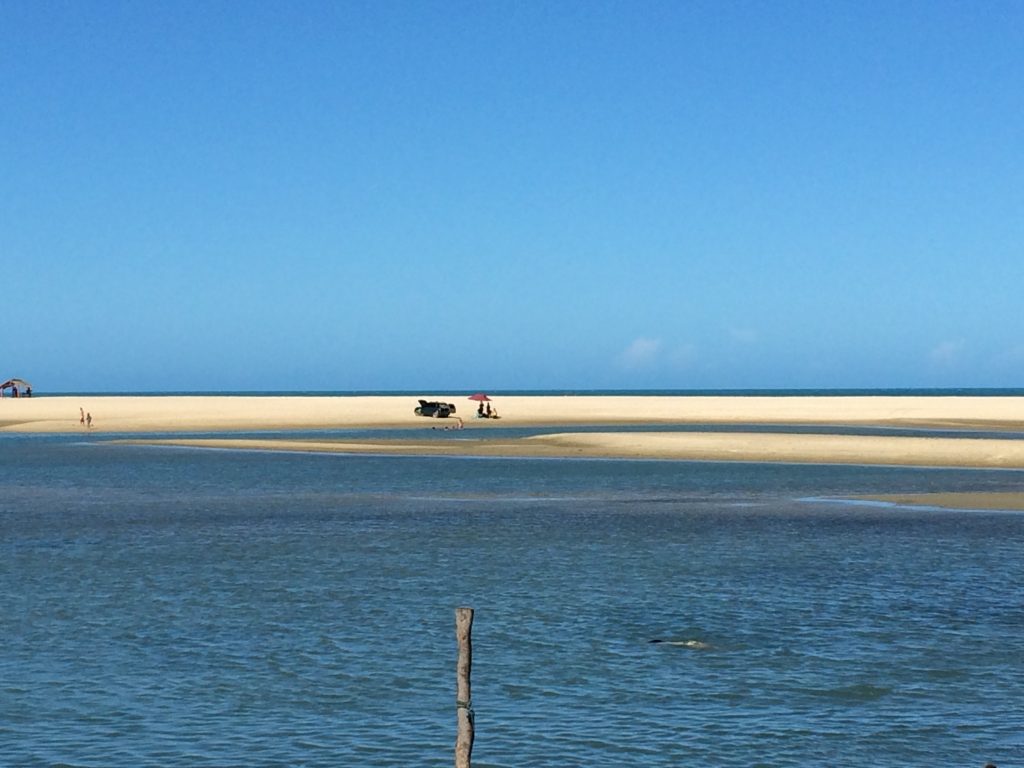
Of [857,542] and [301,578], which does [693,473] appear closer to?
[857,542]

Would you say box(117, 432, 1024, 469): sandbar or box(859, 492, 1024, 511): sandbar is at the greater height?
box(117, 432, 1024, 469): sandbar

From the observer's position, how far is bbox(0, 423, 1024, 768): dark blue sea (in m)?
14.8

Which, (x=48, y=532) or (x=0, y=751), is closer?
(x=0, y=751)

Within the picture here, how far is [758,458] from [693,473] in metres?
8.06

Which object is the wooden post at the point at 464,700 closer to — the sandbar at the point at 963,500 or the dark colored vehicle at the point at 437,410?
the sandbar at the point at 963,500

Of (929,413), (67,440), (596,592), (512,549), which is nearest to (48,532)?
(512,549)

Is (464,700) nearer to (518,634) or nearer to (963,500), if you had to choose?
(518,634)

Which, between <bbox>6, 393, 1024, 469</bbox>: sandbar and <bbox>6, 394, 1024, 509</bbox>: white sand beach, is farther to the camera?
<bbox>6, 393, 1024, 469</bbox>: sandbar

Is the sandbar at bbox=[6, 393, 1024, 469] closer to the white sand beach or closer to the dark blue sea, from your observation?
the white sand beach

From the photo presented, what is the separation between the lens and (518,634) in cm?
2042

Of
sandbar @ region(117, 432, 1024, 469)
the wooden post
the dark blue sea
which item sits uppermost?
sandbar @ region(117, 432, 1024, 469)

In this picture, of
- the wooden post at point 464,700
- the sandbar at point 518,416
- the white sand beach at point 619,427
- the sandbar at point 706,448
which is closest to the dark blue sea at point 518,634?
the wooden post at point 464,700

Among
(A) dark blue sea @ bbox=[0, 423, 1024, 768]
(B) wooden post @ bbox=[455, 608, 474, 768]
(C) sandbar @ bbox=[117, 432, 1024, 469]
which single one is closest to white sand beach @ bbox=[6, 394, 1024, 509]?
(C) sandbar @ bbox=[117, 432, 1024, 469]

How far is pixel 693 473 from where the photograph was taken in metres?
54.7
